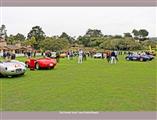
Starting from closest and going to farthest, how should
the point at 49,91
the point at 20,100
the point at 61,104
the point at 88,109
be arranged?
the point at 88,109 → the point at 61,104 → the point at 20,100 → the point at 49,91

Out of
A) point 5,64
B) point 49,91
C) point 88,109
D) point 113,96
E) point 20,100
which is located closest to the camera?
point 88,109

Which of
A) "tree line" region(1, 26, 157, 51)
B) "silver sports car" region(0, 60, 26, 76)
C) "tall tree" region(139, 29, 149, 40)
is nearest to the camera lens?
"silver sports car" region(0, 60, 26, 76)

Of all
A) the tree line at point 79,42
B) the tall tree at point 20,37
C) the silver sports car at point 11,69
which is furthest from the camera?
the tall tree at point 20,37

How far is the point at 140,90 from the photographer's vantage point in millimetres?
11320

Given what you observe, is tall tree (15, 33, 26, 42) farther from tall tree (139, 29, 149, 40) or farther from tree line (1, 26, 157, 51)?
tall tree (139, 29, 149, 40)

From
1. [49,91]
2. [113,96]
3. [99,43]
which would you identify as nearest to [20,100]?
[49,91]

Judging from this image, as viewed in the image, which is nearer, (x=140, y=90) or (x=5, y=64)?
(x=140, y=90)

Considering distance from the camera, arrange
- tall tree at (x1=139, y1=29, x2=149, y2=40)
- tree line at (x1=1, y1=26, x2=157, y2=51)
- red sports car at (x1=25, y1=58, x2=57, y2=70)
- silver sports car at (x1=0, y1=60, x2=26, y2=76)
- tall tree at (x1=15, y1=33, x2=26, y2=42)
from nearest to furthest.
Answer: silver sports car at (x1=0, y1=60, x2=26, y2=76) < red sports car at (x1=25, y1=58, x2=57, y2=70) < tree line at (x1=1, y1=26, x2=157, y2=51) < tall tree at (x1=15, y1=33, x2=26, y2=42) < tall tree at (x1=139, y1=29, x2=149, y2=40)

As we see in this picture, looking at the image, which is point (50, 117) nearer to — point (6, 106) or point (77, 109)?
point (77, 109)

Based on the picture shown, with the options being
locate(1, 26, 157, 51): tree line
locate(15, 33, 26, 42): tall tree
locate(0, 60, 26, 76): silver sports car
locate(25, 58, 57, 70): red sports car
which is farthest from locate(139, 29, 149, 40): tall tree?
locate(0, 60, 26, 76): silver sports car

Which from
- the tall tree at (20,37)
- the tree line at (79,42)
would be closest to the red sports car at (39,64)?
the tree line at (79,42)

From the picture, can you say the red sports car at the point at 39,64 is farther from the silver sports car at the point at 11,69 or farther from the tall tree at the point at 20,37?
the tall tree at the point at 20,37

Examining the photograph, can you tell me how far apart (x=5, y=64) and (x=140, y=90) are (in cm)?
817

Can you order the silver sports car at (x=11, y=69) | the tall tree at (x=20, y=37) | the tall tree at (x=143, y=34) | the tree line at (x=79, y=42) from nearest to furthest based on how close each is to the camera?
→ the silver sports car at (x=11, y=69) < the tree line at (x=79, y=42) < the tall tree at (x=20, y=37) < the tall tree at (x=143, y=34)
